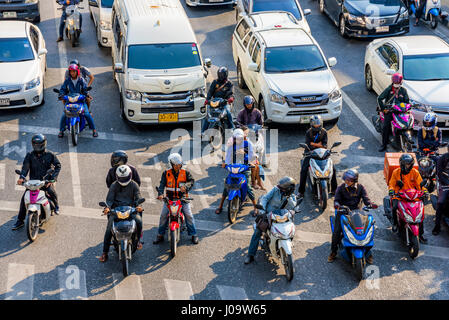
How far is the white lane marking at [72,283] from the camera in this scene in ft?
35.3

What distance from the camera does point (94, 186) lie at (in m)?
14.2

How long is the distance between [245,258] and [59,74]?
10.5 meters

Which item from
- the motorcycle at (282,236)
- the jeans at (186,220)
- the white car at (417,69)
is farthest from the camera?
the white car at (417,69)

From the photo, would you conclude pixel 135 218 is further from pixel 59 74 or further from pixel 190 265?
pixel 59 74

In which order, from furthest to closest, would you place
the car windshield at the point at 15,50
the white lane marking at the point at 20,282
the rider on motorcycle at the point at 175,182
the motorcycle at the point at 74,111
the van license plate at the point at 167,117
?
the car windshield at the point at 15,50 → the van license plate at the point at 167,117 → the motorcycle at the point at 74,111 → the rider on motorcycle at the point at 175,182 → the white lane marking at the point at 20,282

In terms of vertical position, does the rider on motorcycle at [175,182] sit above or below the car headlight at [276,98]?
above

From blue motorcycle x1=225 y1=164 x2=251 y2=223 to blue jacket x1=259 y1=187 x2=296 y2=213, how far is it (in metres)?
1.25

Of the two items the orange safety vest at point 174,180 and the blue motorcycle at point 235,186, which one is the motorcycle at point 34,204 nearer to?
the orange safety vest at point 174,180

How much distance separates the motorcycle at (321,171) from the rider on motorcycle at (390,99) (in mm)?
2691

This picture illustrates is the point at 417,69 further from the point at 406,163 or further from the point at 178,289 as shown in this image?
the point at 178,289

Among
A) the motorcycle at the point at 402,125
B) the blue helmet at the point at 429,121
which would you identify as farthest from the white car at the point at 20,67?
the blue helmet at the point at 429,121

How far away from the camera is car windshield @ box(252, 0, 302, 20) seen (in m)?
21.5

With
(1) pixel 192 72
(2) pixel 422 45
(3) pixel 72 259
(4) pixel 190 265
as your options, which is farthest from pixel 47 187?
(2) pixel 422 45

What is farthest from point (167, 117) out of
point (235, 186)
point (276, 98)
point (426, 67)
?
point (426, 67)
